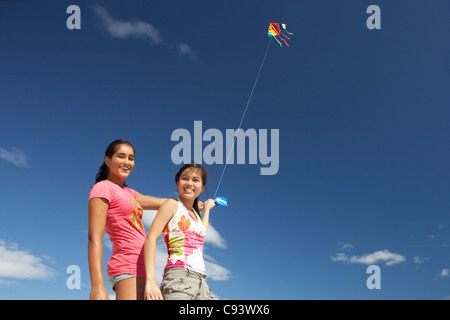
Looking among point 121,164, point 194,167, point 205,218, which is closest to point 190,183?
point 194,167

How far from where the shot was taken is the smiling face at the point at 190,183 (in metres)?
3.71

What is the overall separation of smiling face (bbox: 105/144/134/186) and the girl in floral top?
0.49 metres

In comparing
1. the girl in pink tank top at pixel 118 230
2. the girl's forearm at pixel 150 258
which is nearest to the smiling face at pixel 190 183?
the girl in pink tank top at pixel 118 230

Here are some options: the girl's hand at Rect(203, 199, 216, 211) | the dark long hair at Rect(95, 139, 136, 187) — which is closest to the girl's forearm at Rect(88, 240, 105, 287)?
the dark long hair at Rect(95, 139, 136, 187)

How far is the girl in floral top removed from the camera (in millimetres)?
3219

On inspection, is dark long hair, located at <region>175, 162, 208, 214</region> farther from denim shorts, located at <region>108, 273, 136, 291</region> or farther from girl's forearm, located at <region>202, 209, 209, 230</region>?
denim shorts, located at <region>108, 273, 136, 291</region>

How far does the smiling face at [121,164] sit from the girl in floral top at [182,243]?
1.62ft

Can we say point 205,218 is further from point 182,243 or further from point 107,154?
point 107,154

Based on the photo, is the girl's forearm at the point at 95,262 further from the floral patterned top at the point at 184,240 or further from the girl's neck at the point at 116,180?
the girl's neck at the point at 116,180

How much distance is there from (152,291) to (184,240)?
1.71 feet

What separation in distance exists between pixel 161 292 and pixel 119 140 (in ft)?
5.00

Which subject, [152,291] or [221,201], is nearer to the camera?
[152,291]

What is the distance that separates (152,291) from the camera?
3127 mm
